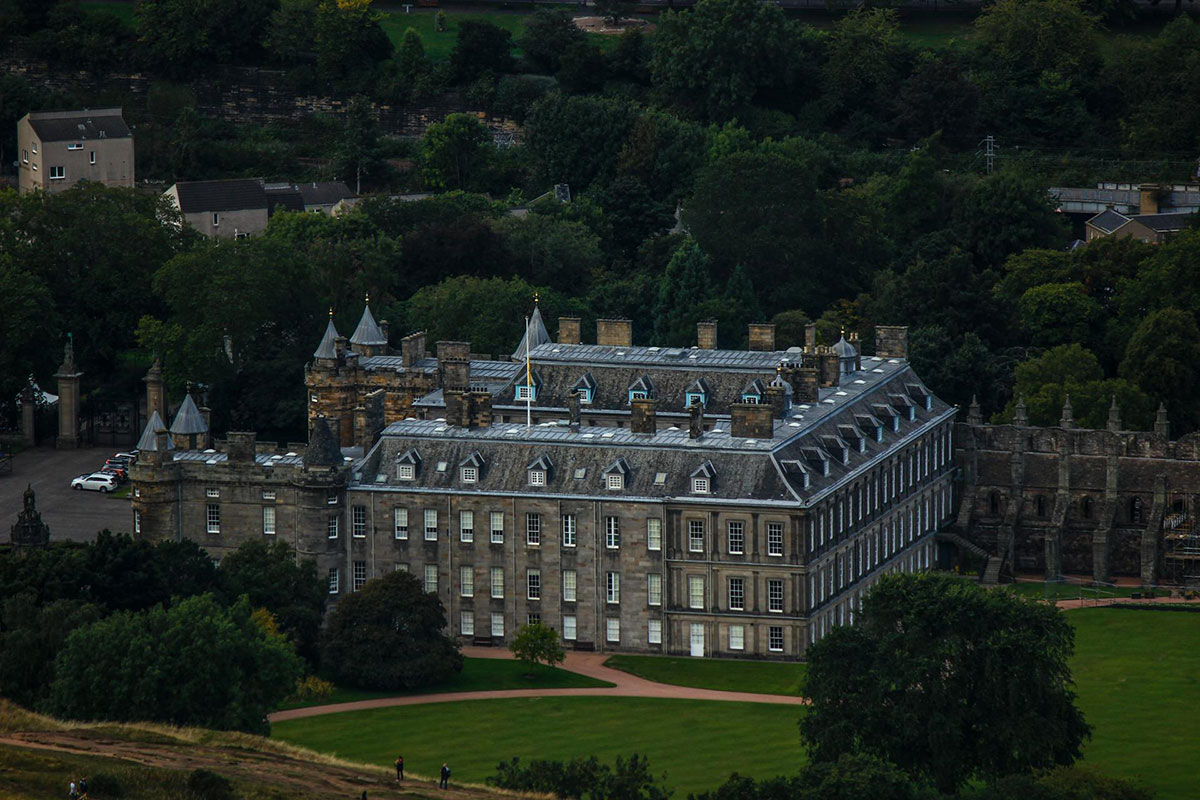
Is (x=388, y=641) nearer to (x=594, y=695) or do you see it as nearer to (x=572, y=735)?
(x=594, y=695)

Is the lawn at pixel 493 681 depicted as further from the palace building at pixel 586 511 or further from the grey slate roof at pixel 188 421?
the grey slate roof at pixel 188 421

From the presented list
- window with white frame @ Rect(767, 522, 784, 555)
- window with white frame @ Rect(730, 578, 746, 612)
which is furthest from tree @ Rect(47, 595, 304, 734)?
window with white frame @ Rect(767, 522, 784, 555)

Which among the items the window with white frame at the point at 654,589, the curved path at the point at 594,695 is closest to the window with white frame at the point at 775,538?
the window with white frame at the point at 654,589

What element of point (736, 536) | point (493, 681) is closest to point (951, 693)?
point (736, 536)

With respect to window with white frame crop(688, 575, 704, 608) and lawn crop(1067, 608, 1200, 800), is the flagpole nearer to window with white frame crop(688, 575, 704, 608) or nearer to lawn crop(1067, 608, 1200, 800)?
window with white frame crop(688, 575, 704, 608)

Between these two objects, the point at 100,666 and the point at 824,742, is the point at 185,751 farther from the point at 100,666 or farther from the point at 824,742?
the point at 824,742

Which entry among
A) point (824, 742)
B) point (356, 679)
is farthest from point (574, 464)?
point (824, 742)
